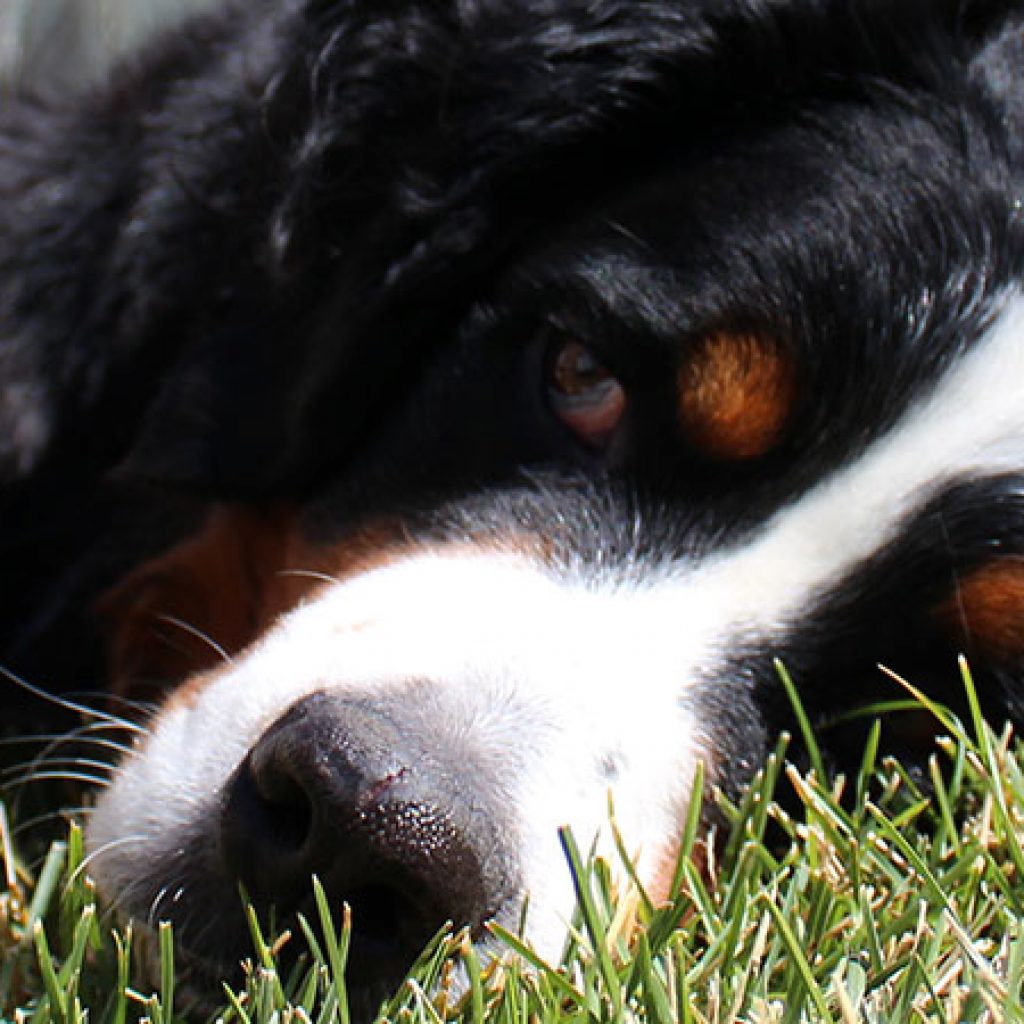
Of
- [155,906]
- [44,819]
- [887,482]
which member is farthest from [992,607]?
[44,819]

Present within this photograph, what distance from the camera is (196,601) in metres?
2.50

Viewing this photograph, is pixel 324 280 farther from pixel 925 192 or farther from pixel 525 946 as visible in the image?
pixel 525 946

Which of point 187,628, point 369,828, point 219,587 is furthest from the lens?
point 219,587

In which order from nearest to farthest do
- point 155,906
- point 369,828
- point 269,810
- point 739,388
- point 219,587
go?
point 369,828, point 269,810, point 155,906, point 739,388, point 219,587

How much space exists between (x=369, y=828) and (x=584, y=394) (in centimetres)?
79

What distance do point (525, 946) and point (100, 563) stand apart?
132 centimetres

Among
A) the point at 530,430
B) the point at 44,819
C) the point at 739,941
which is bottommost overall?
the point at 44,819

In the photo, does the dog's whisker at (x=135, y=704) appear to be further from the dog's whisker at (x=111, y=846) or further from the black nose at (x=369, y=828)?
the black nose at (x=369, y=828)

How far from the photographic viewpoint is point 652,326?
212cm

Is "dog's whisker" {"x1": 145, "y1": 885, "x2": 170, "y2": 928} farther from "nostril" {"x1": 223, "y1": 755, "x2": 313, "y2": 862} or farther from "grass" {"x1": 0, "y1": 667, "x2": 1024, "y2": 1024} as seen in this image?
"nostril" {"x1": 223, "y1": 755, "x2": 313, "y2": 862}

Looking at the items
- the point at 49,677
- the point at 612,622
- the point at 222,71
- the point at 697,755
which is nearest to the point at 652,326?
the point at 612,622

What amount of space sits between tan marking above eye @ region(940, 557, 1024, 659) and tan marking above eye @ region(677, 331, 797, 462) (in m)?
0.30

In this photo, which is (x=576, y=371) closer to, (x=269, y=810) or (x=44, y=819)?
(x=269, y=810)

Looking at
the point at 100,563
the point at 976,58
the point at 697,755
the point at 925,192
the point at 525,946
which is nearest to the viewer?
the point at 525,946
